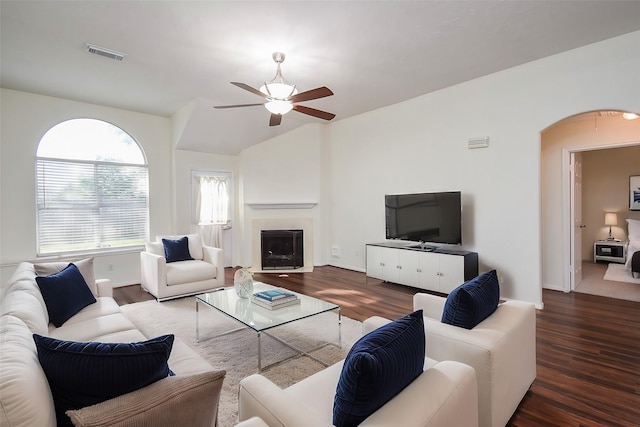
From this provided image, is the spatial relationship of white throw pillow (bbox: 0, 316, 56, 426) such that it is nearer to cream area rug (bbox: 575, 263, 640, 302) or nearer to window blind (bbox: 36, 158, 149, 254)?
window blind (bbox: 36, 158, 149, 254)

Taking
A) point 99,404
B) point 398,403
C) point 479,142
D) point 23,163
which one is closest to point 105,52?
point 23,163

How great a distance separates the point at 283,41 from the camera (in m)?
3.21

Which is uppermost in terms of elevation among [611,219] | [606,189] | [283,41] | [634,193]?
[283,41]

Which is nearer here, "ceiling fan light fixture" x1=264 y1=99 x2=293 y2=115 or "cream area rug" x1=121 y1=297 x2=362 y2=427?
"cream area rug" x1=121 y1=297 x2=362 y2=427

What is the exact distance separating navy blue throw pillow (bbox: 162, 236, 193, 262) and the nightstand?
7947mm

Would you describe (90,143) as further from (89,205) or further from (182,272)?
(182,272)

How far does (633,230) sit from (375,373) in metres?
7.64

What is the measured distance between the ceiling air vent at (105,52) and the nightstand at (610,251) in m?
8.82

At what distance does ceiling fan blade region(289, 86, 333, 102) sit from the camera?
10.0 ft

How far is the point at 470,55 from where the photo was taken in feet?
11.9

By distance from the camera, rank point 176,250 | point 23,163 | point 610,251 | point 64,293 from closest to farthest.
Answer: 1. point 64,293
2. point 23,163
3. point 176,250
4. point 610,251

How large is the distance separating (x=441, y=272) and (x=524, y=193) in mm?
1447

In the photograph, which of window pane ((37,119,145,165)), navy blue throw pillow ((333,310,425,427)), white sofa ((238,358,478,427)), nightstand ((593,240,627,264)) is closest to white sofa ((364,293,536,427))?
white sofa ((238,358,478,427))

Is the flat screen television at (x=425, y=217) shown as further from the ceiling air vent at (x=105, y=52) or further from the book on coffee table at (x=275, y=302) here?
the ceiling air vent at (x=105, y=52)
